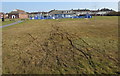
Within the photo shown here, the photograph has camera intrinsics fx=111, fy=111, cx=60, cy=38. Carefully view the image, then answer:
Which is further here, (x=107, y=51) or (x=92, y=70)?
(x=107, y=51)

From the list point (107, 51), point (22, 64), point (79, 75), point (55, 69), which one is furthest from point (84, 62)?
point (22, 64)

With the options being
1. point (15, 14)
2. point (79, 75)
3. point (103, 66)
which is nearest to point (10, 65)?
point (79, 75)

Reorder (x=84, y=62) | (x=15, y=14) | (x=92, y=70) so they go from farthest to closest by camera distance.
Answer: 1. (x=15, y=14)
2. (x=84, y=62)
3. (x=92, y=70)

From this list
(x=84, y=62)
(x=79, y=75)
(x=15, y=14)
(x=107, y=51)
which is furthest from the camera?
(x=15, y=14)

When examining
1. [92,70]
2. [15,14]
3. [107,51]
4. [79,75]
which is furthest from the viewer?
[15,14]

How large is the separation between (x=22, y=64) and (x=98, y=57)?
437 cm

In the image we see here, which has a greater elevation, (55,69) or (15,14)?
(15,14)

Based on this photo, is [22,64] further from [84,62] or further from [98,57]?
[98,57]

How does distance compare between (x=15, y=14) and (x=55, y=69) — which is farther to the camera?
(x=15, y=14)

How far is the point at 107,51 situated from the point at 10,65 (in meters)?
6.08

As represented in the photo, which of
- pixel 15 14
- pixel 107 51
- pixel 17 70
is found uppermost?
pixel 15 14

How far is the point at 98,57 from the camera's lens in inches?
259

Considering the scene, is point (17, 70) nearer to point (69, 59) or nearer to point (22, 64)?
point (22, 64)

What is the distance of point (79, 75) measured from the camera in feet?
15.9
